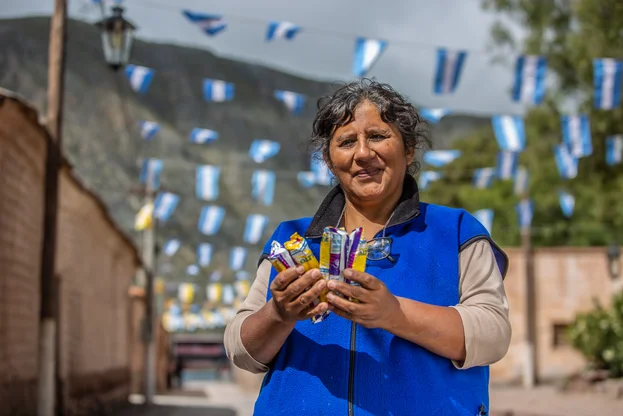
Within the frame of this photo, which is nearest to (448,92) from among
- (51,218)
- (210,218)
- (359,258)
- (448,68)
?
(448,68)

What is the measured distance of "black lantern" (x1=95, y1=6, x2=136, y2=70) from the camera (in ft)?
36.9

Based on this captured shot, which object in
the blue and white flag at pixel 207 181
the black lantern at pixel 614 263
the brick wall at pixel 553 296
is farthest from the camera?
the brick wall at pixel 553 296

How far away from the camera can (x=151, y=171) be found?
84.2 feet

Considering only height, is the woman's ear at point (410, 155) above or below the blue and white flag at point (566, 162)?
below

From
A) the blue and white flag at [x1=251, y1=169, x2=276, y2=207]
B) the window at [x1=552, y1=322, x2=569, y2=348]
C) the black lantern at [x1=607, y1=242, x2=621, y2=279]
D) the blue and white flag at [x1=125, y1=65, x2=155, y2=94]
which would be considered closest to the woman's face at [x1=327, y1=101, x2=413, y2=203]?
the blue and white flag at [x1=125, y1=65, x2=155, y2=94]

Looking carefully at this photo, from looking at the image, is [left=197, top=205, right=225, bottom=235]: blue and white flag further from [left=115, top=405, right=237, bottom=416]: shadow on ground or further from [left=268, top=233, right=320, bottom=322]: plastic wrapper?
[left=268, top=233, right=320, bottom=322]: plastic wrapper

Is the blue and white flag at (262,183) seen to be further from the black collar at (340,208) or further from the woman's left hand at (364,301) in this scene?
the woman's left hand at (364,301)

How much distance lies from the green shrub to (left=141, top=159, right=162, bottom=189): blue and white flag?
11.2 meters

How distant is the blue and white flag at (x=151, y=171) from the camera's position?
81.6 ft

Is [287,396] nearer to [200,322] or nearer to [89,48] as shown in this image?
[200,322]

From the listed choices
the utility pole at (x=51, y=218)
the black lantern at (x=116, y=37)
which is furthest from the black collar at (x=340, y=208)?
the utility pole at (x=51, y=218)

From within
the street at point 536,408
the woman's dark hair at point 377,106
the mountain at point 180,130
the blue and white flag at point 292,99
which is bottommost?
the street at point 536,408

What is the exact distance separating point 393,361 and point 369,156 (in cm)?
57

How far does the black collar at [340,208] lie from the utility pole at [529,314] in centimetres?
2590
